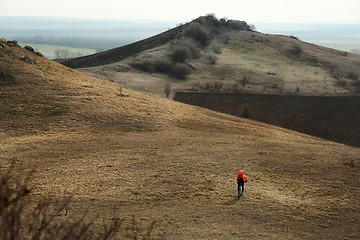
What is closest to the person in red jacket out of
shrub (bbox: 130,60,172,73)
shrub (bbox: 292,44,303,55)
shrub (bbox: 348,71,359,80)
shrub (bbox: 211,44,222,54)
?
shrub (bbox: 130,60,172,73)

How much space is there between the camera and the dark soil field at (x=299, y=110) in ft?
123

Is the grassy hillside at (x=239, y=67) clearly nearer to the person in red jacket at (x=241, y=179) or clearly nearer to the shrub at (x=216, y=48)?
the shrub at (x=216, y=48)

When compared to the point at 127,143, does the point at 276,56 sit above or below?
above

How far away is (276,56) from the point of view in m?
86.0

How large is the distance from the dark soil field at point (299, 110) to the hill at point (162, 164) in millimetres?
9533

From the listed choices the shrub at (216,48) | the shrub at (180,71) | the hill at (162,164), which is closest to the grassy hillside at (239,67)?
the shrub at (216,48)

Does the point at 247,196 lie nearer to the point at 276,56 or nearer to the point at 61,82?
the point at 61,82

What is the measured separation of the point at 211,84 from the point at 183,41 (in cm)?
2998

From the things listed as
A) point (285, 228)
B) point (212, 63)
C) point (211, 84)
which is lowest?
point (285, 228)

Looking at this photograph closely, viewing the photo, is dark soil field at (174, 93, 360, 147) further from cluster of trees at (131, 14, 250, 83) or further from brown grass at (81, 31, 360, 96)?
cluster of trees at (131, 14, 250, 83)

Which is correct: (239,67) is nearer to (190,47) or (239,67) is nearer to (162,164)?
(190,47)

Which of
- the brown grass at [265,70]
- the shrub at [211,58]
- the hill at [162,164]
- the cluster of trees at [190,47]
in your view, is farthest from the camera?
the shrub at [211,58]

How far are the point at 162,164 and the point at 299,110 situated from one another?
31595 mm

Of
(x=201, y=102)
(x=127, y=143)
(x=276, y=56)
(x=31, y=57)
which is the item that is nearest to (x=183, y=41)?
(x=276, y=56)
